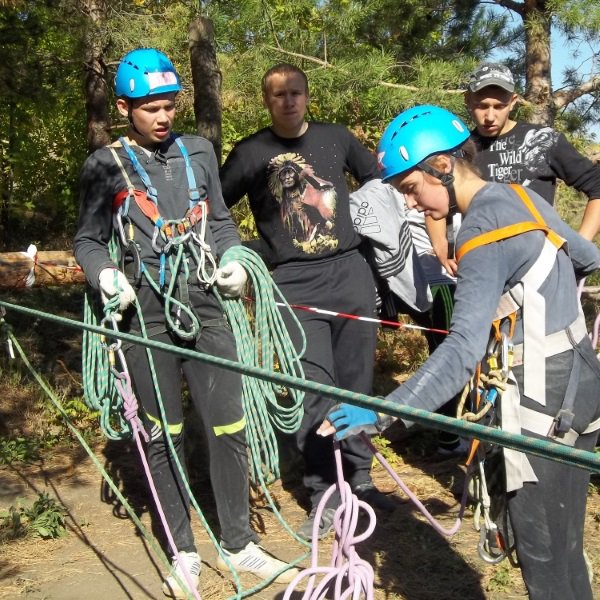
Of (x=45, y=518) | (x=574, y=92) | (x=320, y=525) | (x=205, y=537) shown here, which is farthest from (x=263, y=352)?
(x=574, y=92)

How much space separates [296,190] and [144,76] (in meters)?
0.90

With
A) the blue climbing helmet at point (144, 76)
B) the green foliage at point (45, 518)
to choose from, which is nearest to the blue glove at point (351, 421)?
the blue climbing helmet at point (144, 76)

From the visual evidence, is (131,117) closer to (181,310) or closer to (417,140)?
(181,310)

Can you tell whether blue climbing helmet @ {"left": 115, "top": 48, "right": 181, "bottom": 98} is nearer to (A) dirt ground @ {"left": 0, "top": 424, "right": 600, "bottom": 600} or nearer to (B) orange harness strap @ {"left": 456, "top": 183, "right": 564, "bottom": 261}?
(B) orange harness strap @ {"left": 456, "top": 183, "right": 564, "bottom": 261}

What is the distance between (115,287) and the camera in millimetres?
3227

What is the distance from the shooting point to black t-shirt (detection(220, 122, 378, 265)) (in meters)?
3.91

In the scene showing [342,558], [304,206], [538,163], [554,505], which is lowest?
[342,558]

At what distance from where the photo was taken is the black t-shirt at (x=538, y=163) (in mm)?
3877

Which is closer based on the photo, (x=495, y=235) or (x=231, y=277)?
(x=495, y=235)

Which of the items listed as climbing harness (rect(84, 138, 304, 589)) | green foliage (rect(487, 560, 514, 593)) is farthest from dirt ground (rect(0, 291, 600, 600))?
climbing harness (rect(84, 138, 304, 589))

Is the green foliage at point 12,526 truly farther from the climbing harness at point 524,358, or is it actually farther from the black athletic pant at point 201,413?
the climbing harness at point 524,358

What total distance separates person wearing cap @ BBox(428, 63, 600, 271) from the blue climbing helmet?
4.34 ft

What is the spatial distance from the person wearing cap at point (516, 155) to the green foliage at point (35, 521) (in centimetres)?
210

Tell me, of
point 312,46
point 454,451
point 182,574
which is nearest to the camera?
point 182,574
